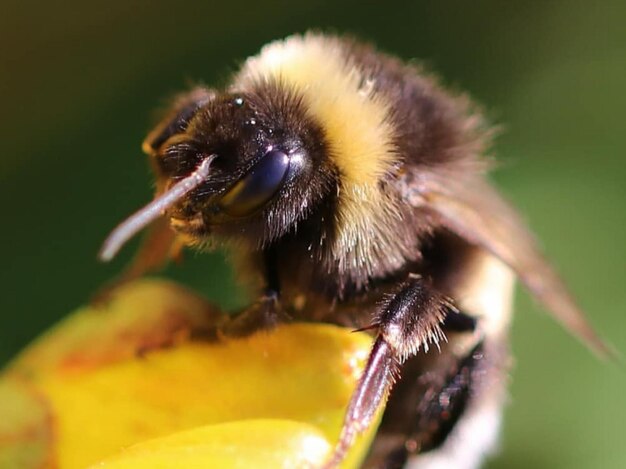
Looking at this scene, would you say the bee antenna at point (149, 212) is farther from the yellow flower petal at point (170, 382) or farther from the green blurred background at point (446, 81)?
the green blurred background at point (446, 81)

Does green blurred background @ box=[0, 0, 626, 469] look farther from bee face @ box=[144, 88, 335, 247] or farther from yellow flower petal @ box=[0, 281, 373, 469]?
bee face @ box=[144, 88, 335, 247]

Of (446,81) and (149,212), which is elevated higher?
(446,81)

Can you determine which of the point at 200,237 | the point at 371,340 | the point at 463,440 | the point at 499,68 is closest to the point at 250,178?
the point at 200,237

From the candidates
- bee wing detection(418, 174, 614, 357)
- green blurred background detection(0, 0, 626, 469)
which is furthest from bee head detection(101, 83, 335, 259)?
green blurred background detection(0, 0, 626, 469)

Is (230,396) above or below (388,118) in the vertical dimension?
below

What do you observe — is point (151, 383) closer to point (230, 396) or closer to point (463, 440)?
point (230, 396)

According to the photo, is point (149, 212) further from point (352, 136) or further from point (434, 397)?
point (434, 397)

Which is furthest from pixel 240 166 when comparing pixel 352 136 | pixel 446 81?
pixel 446 81
